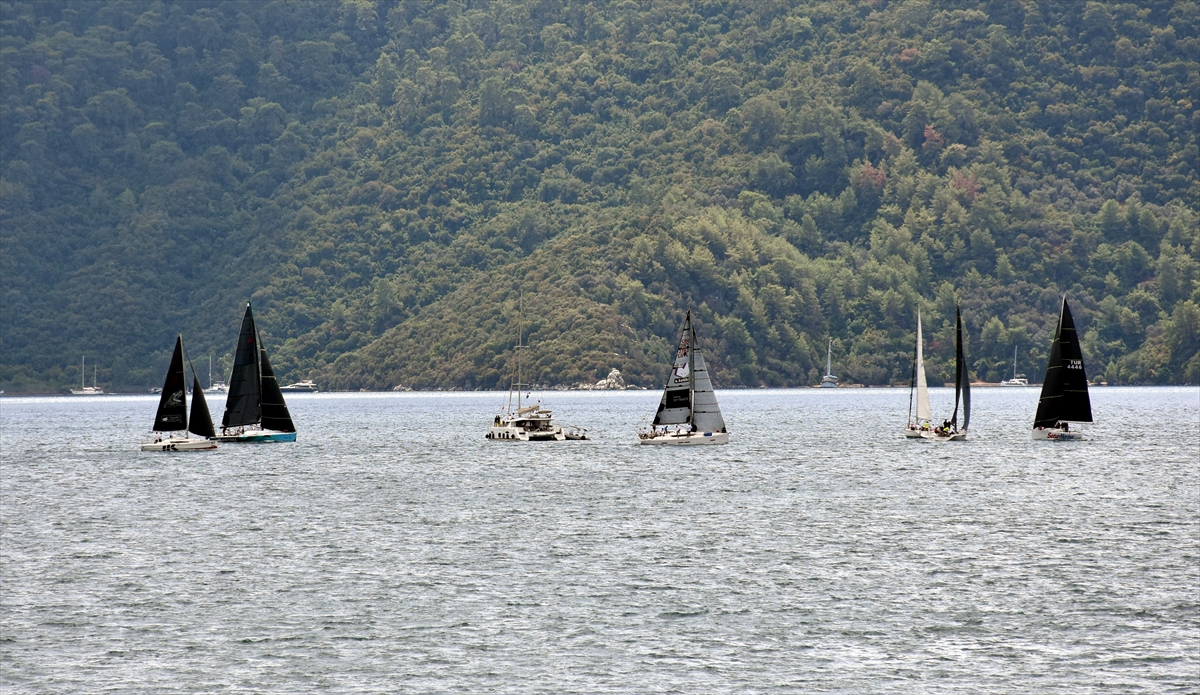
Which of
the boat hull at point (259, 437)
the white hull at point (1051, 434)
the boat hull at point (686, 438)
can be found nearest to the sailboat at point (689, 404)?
the boat hull at point (686, 438)

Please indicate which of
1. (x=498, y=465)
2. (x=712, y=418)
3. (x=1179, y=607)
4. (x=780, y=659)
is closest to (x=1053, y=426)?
(x=712, y=418)

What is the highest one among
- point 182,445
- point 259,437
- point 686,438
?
point 686,438

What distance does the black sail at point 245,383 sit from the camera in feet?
357

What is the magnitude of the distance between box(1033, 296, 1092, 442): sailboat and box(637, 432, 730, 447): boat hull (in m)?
24.3

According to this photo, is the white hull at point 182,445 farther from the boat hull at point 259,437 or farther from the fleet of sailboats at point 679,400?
the boat hull at point 259,437

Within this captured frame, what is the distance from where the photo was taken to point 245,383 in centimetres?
11262

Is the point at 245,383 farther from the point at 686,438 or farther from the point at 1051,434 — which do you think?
the point at 1051,434

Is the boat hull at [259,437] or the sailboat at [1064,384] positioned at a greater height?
the sailboat at [1064,384]

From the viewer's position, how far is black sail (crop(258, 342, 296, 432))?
112 m

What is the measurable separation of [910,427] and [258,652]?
295 feet

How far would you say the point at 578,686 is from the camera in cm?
3853

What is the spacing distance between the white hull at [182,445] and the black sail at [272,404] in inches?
198

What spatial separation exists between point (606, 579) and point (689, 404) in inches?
2304

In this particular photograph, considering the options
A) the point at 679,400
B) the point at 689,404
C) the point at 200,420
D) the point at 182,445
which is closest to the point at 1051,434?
the point at 689,404
